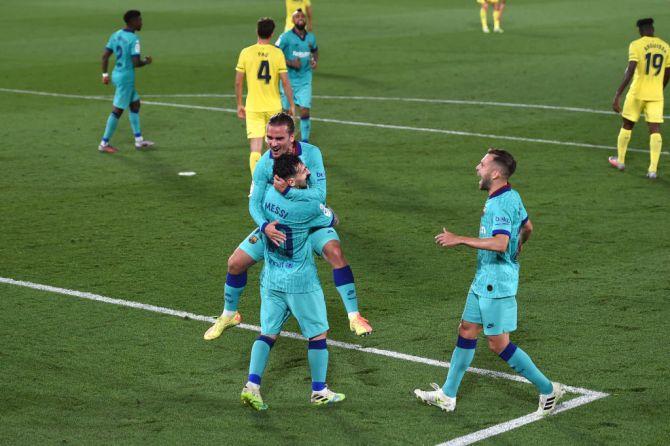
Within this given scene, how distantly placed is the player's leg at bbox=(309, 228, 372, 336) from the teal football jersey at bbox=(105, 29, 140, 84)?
981cm

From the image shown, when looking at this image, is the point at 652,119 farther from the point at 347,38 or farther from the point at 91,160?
the point at 347,38

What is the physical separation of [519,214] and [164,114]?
16006 mm

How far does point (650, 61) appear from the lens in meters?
17.5

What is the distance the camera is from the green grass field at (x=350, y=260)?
8844 mm

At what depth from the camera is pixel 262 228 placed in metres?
8.70

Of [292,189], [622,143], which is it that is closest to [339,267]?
[292,189]

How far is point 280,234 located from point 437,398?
5.65 ft

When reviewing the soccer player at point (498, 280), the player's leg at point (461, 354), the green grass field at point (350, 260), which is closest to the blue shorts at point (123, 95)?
the green grass field at point (350, 260)

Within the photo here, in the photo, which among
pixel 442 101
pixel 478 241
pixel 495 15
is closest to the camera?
pixel 478 241

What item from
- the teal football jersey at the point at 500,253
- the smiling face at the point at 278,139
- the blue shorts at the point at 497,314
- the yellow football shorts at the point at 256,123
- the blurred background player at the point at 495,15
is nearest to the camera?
the teal football jersey at the point at 500,253

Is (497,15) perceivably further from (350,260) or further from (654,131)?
(350,260)

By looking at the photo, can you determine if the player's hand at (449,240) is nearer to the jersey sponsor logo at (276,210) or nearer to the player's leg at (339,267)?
the jersey sponsor logo at (276,210)

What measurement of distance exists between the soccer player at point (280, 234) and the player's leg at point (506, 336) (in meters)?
1.32

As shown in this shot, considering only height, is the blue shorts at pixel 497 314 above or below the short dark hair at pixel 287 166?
below
